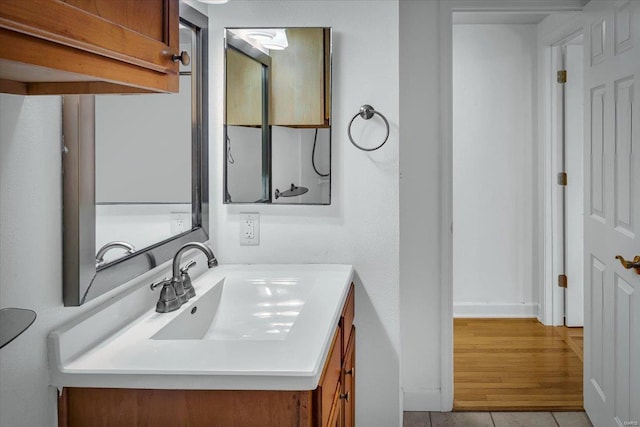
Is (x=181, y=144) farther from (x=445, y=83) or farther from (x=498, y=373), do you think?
(x=498, y=373)

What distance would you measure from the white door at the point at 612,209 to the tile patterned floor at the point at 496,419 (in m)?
0.10

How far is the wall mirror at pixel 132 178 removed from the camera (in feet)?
4.26

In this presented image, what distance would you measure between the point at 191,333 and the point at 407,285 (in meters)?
1.50

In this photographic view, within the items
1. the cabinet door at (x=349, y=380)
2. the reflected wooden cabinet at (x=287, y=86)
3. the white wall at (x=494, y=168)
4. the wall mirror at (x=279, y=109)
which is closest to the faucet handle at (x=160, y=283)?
the cabinet door at (x=349, y=380)

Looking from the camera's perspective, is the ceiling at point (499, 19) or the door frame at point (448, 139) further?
the ceiling at point (499, 19)

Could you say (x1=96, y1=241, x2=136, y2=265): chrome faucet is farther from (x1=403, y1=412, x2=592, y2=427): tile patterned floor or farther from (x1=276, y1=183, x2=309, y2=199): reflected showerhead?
(x1=403, y1=412, x2=592, y2=427): tile patterned floor

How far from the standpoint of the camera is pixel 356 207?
2.32m

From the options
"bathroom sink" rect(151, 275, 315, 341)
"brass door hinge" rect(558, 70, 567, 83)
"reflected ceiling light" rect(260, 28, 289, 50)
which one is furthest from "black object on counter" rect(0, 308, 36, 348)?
"brass door hinge" rect(558, 70, 567, 83)

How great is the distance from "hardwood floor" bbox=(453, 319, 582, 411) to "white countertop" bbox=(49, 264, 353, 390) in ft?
5.25

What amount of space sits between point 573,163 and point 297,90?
2650mm

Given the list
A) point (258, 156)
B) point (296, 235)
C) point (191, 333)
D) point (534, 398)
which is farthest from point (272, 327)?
point (534, 398)

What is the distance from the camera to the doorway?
13.7ft

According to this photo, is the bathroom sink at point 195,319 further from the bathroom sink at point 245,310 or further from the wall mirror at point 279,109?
the wall mirror at point 279,109

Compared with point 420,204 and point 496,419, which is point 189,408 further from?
point 496,419
